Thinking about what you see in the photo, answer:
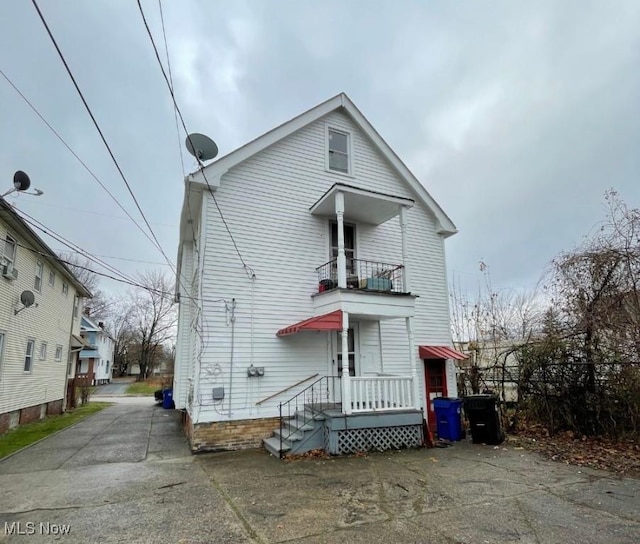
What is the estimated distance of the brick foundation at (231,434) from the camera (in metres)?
8.30

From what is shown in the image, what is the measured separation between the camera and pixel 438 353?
1068 cm

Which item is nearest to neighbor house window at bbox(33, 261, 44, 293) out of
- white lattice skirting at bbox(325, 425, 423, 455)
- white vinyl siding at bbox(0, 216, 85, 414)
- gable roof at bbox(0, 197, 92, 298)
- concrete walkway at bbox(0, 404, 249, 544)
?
white vinyl siding at bbox(0, 216, 85, 414)

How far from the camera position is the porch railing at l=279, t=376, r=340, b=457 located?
864 cm

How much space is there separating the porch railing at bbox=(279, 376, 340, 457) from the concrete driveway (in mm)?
880

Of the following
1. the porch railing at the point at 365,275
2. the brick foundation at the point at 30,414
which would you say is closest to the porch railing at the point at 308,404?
the porch railing at the point at 365,275

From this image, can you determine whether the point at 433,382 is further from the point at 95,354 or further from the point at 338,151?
the point at 95,354

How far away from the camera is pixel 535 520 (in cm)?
464

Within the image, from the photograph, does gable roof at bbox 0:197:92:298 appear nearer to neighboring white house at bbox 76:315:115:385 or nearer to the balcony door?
the balcony door

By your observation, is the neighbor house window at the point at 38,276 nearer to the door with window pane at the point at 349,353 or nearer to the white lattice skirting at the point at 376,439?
the door with window pane at the point at 349,353

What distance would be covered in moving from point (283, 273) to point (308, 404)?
133 inches

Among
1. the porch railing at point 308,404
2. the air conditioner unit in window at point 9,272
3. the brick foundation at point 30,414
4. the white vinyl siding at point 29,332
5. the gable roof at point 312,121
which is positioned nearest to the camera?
the porch railing at point 308,404

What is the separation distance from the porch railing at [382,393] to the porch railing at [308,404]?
2.73ft

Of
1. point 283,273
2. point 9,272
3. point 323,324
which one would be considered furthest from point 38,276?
point 323,324

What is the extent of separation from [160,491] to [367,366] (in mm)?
6025
